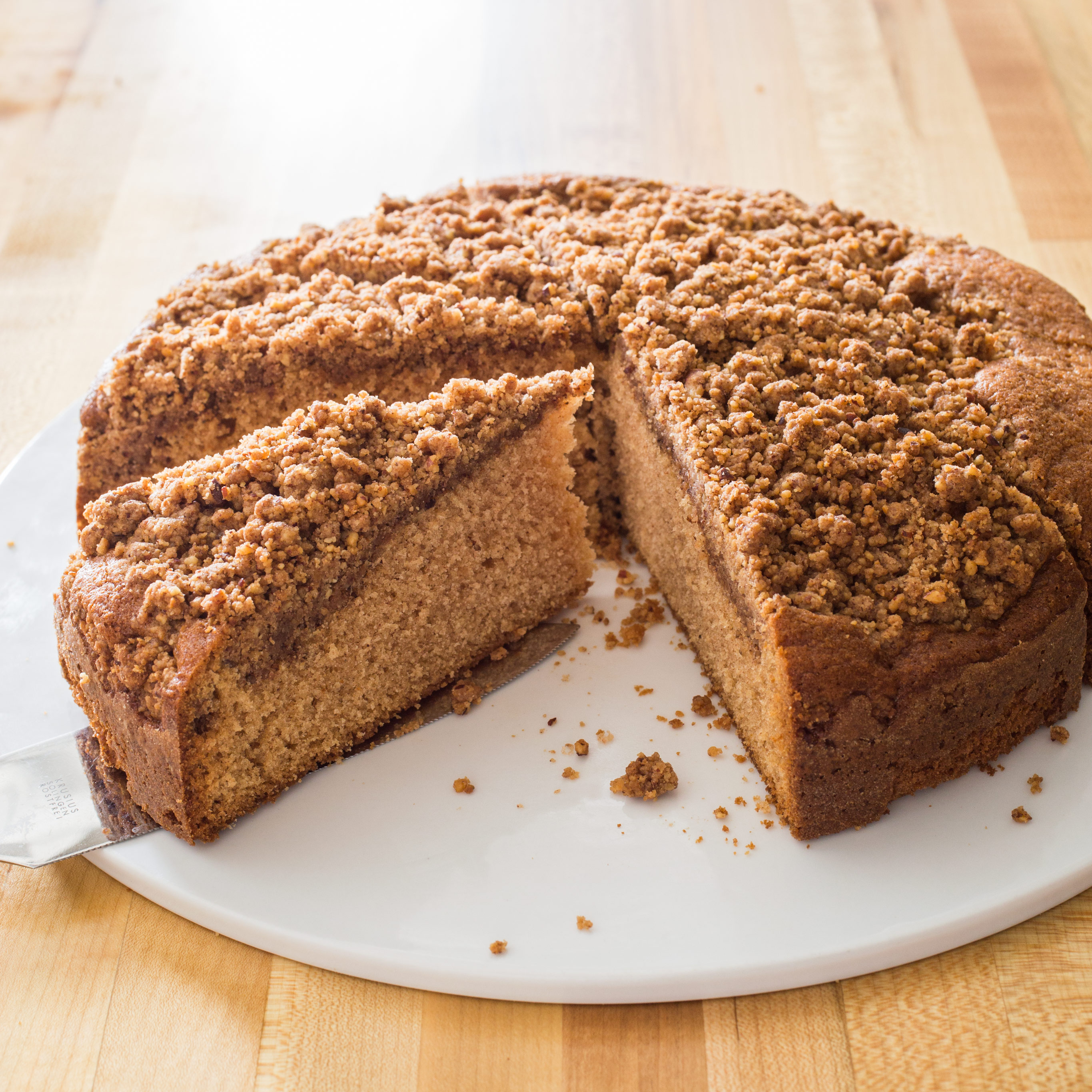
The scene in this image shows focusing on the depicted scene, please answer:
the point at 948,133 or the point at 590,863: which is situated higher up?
the point at 948,133

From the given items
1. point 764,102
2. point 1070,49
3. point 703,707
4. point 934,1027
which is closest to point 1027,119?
point 1070,49

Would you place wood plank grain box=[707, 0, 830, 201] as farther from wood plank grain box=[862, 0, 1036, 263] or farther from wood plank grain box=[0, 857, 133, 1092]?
wood plank grain box=[0, 857, 133, 1092]

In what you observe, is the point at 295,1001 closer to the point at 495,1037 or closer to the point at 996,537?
the point at 495,1037

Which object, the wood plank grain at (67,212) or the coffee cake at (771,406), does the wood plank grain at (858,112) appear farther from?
the wood plank grain at (67,212)

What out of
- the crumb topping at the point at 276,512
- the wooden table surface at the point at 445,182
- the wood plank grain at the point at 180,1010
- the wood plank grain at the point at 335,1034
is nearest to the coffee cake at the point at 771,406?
the crumb topping at the point at 276,512

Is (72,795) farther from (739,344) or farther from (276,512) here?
(739,344)

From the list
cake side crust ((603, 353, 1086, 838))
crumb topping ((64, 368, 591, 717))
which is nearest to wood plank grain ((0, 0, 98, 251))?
crumb topping ((64, 368, 591, 717))
